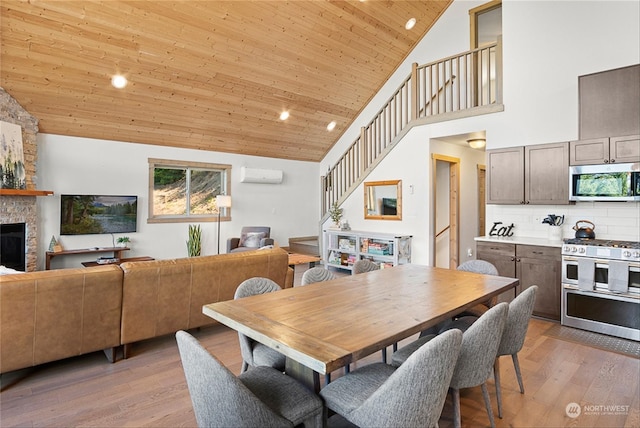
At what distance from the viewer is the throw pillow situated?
7104 millimetres

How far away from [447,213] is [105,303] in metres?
5.80

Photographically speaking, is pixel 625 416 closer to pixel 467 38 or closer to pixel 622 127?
pixel 622 127

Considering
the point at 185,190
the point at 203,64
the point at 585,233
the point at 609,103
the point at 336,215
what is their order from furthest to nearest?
1. the point at 336,215
2. the point at 185,190
3. the point at 203,64
4. the point at 585,233
5. the point at 609,103

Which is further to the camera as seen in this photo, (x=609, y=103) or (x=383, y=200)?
(x=383, y=200)

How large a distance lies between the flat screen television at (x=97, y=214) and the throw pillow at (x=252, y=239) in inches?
77.5

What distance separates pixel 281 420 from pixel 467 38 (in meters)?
7.40

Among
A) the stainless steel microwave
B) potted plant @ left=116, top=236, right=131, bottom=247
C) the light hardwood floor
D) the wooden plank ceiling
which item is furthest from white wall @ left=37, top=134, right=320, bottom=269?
the stainless steel microwave

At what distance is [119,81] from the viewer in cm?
516

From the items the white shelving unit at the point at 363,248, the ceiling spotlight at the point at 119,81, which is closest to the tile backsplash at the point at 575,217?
the white shelving unit at the point at 363,248

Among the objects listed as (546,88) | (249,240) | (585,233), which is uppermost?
(546,88)

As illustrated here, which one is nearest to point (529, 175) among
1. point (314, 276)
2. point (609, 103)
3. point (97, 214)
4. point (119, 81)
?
point (609, 103)

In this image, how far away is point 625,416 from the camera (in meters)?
2.32

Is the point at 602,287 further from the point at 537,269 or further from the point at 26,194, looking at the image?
the point at 26,194

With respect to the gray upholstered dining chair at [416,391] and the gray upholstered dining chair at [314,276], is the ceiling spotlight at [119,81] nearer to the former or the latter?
the gray upholstered dining chair at [314,276]
